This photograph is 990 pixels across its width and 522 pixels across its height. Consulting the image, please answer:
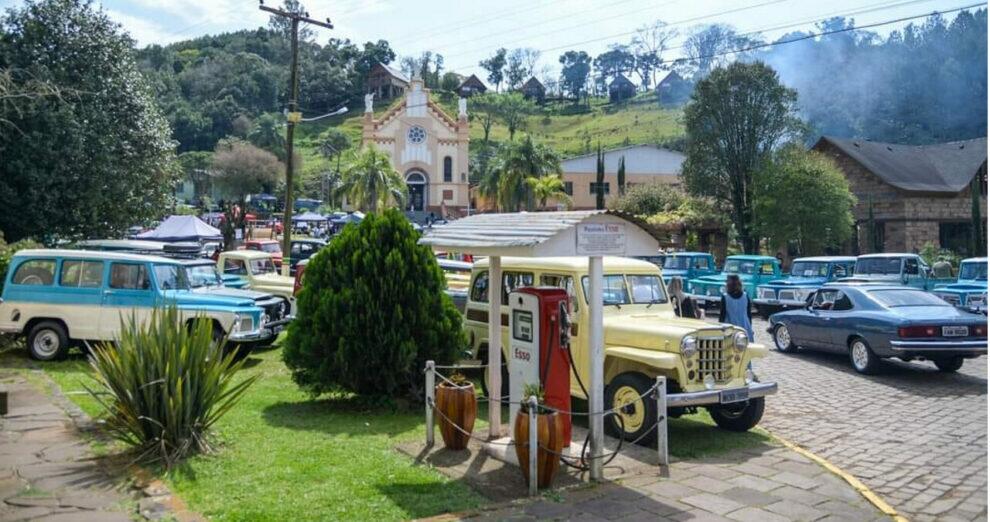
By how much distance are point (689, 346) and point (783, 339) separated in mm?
7600

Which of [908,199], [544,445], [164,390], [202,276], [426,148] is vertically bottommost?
[544,445]

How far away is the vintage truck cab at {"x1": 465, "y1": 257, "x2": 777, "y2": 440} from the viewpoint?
755 cm

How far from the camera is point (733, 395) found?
7.54 meters

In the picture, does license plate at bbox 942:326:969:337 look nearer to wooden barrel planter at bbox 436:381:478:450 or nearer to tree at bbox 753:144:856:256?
wooden barrel planter at bbox 436:381:478:450

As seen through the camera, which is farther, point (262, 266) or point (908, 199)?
point (908, 199)

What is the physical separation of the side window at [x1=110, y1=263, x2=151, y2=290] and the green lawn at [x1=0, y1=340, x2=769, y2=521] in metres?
2.62

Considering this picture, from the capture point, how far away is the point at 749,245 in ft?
Answer: 120

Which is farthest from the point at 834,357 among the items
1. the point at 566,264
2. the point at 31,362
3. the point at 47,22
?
the point at 47,22

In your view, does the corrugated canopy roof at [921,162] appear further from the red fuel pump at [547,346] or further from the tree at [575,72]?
the tree at [575,72]

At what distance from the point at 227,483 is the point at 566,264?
416 centimetres


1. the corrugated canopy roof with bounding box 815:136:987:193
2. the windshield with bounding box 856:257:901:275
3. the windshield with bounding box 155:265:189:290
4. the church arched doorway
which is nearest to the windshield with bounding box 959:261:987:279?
the windshield with bounding box 856:257:901:275

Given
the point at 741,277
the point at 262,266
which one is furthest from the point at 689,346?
the point at 741,277

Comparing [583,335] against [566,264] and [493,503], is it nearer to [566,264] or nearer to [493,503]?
[566,264]

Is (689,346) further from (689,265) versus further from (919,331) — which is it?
(689,265)
